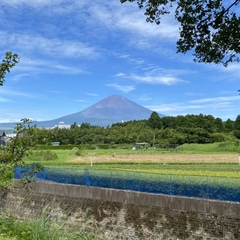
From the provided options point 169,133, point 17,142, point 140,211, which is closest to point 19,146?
point 17,142

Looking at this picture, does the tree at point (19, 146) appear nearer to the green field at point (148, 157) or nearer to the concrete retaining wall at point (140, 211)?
the concrete retaining wall at point (140, 211)

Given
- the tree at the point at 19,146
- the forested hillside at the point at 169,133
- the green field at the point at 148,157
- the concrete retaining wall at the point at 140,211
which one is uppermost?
the forested hillside at the point at 169,133

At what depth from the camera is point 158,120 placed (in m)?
90.8

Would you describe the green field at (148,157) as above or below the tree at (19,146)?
below

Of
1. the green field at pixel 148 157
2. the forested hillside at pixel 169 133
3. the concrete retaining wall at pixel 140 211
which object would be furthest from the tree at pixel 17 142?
the forested hillside at pixel 169 133

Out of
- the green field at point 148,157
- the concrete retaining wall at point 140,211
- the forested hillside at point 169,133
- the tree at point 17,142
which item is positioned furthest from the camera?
the forested hillside at point 169,133

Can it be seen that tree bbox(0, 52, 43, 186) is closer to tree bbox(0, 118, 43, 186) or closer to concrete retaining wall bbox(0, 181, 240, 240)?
tree bbox(0, 118, 43, 186)

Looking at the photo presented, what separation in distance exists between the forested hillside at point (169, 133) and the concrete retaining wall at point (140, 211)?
178 feet

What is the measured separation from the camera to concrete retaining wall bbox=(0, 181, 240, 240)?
333 inches

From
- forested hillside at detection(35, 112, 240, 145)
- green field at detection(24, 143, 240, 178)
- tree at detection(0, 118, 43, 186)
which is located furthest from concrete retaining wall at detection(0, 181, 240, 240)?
forested hillside at detection(35, 112, 240, 145)

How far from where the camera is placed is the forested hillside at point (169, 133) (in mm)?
71250

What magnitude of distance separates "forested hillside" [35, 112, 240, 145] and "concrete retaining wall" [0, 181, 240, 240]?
54202 millimetres

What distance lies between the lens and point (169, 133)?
73500mm

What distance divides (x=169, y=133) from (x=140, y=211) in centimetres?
6427
